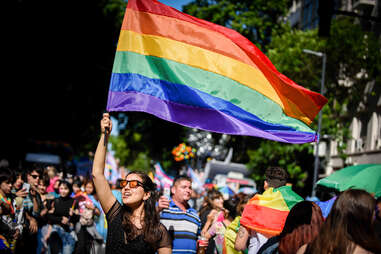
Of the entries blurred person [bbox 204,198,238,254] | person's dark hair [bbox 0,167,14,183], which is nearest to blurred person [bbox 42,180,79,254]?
person's dark hair [bbox 0,167,14,183]

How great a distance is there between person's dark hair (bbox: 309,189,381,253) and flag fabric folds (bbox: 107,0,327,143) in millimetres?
2237

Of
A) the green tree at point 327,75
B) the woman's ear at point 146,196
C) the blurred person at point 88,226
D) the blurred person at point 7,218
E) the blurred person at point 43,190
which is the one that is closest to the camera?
the woman's ear at point 146,196

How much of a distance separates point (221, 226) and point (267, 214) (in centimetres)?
216

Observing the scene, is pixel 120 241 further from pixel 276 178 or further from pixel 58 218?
pixel 58 218

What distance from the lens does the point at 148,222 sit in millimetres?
4305

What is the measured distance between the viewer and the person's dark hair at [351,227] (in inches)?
134

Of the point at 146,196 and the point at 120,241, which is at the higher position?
the point at 146,196

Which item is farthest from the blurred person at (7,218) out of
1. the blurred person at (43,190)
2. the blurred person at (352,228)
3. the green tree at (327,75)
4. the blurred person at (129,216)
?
the green tree at (327,75)

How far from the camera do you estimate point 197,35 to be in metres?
6.14

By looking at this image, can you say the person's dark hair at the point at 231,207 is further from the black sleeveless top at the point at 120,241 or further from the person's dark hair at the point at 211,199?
the black sleeveless top at the point at 120,241

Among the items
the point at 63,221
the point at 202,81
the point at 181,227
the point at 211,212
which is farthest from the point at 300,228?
the point at 63,221

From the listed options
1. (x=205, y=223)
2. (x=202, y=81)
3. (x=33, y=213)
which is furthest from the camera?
(x=33, y=213)

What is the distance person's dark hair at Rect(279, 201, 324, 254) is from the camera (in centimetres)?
411

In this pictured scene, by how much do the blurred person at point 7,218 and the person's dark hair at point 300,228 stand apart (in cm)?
448
